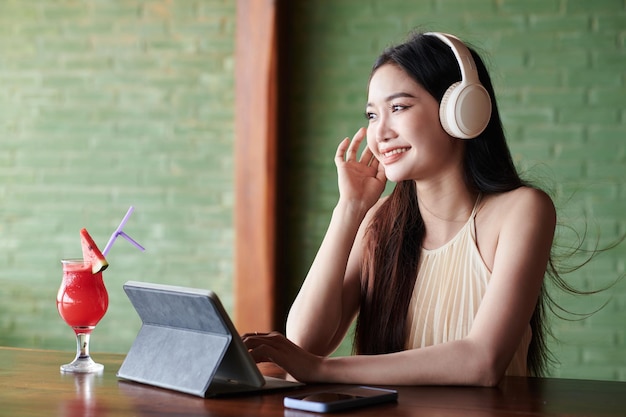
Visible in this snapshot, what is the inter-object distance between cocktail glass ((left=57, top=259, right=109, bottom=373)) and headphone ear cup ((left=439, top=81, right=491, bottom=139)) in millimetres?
840

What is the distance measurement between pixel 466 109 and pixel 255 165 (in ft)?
6.66

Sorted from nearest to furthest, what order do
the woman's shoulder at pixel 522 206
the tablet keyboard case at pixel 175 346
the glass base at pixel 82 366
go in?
the tablet keyboard case at pixel 175 346, the glass base at pixel 82 366, the woman's shoulder at pixel 522 206

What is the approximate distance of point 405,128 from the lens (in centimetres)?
193

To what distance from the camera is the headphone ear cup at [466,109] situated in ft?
6.09

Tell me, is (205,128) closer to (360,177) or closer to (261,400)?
(360,177)

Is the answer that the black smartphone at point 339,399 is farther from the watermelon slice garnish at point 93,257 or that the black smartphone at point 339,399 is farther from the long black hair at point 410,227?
the long black hair at point 410,227

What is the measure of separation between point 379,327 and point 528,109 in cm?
189

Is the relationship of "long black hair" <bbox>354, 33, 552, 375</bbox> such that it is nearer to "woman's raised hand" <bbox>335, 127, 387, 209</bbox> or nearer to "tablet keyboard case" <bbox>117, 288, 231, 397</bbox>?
"woman's raised hand" <bbox>335, 127, 387, 209</bbox>

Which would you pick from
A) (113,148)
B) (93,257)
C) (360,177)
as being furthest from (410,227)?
(113,148)

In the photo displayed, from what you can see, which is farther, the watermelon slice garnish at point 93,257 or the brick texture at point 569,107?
the brick texture at point 569,107

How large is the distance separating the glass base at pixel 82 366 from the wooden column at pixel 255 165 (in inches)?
85.3

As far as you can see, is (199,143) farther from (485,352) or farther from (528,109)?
(485,352)

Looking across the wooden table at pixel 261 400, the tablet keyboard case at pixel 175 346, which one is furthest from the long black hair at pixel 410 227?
the tablet keyboard case at pixel 175 346

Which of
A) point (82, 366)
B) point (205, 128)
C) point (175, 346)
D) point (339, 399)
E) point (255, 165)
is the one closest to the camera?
point (339, 399)
